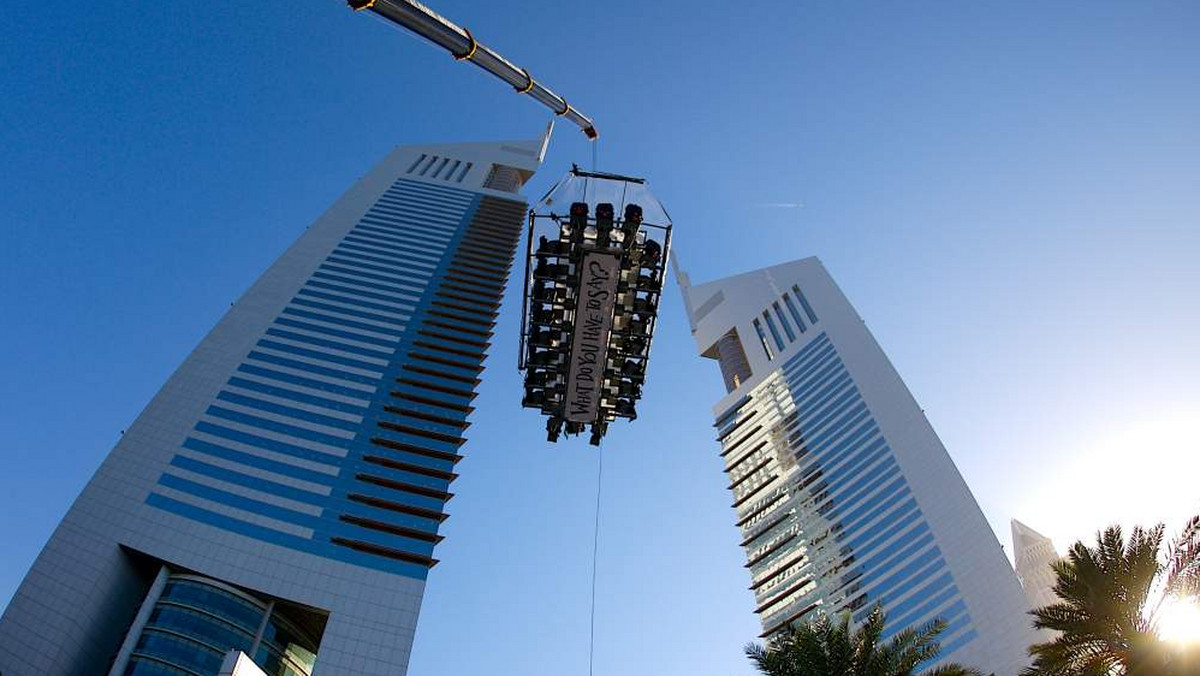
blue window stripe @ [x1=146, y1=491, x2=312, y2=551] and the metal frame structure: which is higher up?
blue window stripe @ [x1=146, y1=491, x2=312, y2=551]

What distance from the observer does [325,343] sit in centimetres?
7962

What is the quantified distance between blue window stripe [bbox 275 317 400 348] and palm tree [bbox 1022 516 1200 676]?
73.1m

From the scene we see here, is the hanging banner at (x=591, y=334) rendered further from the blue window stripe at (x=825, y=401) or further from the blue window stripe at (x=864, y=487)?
the blue window stripe at (x=825, y=401)

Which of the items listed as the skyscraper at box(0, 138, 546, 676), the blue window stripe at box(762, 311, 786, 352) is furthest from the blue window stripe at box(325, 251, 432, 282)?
the blue window stripe at box(762, 311, 786, 352)

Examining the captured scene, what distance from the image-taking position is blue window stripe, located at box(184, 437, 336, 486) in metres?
65.4

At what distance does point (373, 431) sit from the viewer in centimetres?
7250

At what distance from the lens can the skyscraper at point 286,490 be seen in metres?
53.0

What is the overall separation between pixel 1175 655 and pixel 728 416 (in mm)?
117365

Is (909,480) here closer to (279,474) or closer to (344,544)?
(344,544)

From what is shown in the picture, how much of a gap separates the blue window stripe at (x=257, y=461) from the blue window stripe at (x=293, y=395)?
26.1ft

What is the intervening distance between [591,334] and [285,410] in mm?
60935

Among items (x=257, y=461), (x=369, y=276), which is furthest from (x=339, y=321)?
(x=257, y=461)

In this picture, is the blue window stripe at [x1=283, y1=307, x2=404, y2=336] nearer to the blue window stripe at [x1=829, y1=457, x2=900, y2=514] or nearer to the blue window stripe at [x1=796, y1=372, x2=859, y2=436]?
the blue window stripe at [x1=829, y1=457, x2=900, y2=514]

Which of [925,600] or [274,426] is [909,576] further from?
[274,426]
